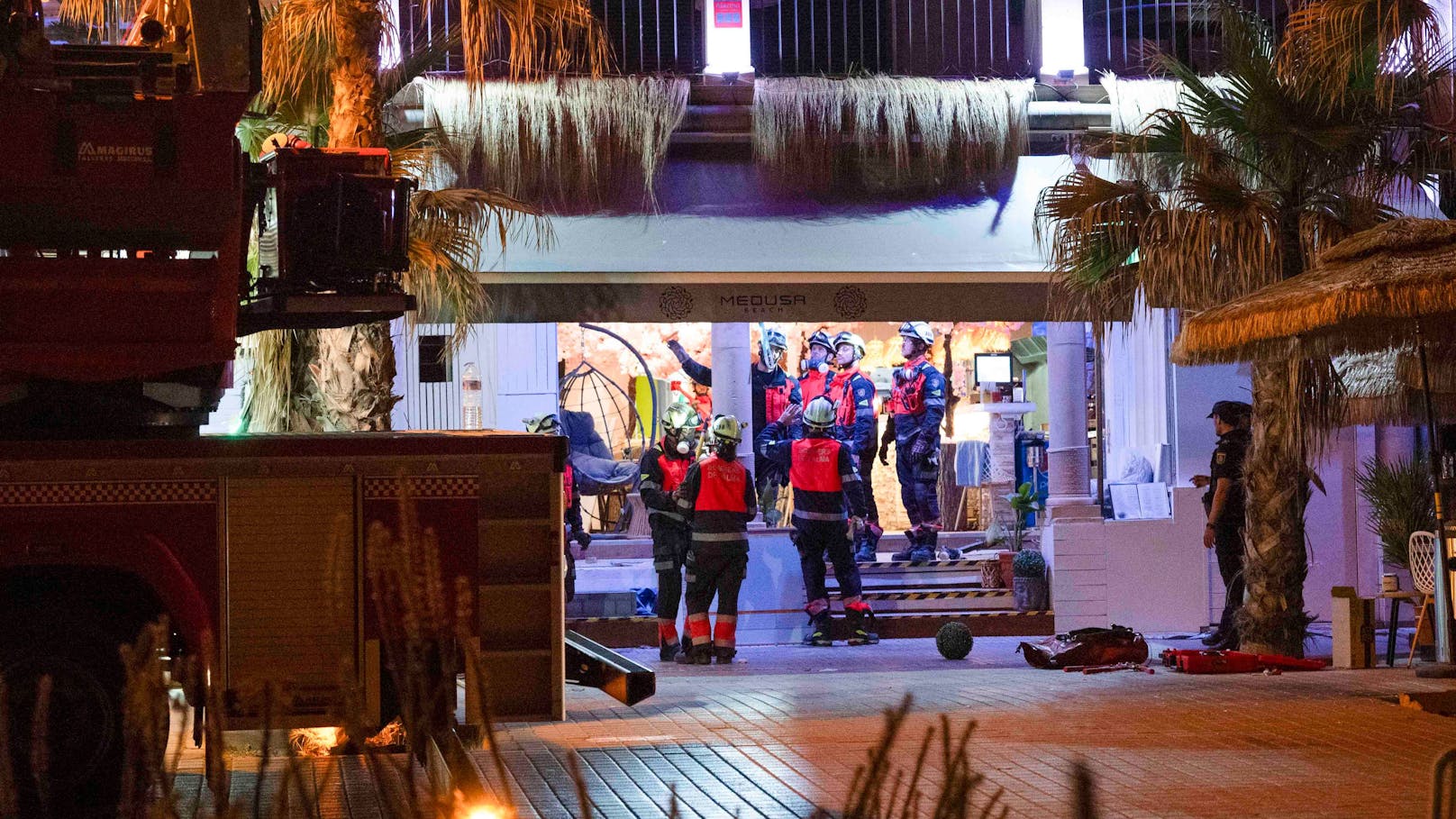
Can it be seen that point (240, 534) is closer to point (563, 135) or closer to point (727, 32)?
point (563, 135)

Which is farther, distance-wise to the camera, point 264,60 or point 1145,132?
point 1145,132

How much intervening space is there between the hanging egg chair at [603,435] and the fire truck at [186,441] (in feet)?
33.7

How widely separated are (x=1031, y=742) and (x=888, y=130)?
7613mm

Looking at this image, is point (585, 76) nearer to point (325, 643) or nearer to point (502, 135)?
point (502, 135)

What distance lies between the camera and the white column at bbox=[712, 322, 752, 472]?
17.2m

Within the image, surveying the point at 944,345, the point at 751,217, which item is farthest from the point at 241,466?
the point at 944,345

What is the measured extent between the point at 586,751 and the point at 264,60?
490 centimetres

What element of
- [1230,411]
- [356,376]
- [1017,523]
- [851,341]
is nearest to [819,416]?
[1017,523]

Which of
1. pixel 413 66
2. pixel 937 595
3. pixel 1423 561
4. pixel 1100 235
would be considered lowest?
pixel 937 595

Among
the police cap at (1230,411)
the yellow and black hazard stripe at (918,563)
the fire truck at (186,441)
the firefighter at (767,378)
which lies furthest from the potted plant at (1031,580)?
the fire truck at (186,441)

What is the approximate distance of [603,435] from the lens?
62.4 ft

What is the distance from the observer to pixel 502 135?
45.3 feet

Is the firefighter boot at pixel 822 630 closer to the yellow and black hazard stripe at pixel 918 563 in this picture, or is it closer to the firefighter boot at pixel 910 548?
the yellow and black hazard stripe at pixel 918 563

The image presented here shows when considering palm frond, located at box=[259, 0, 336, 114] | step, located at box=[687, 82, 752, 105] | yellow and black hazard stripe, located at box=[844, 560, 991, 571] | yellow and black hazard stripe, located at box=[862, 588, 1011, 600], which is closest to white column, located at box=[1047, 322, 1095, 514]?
yellow and black hazard stripe, located at box=[862, 588, 1011, 600]
